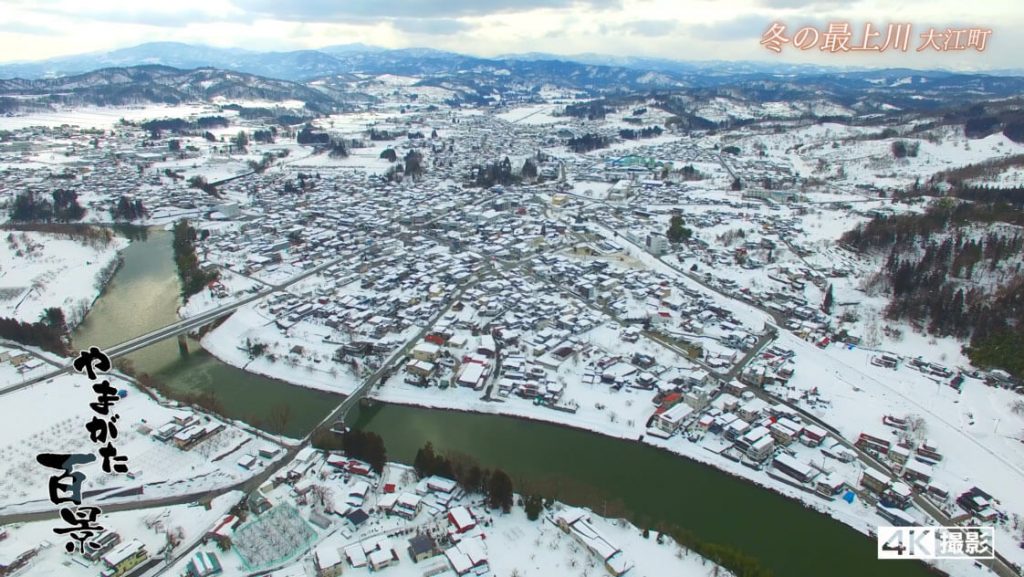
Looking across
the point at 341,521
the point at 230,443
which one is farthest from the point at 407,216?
the point at 341,521

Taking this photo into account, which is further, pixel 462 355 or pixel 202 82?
pixel 202 82

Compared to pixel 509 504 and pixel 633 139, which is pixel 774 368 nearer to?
pixel 509 504

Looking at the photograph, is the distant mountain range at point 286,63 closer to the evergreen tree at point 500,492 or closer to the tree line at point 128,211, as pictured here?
the tree line at point 128,211

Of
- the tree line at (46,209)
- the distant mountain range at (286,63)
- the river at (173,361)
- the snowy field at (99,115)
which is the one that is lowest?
the river at (173,361)

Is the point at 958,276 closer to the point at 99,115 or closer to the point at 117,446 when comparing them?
the point at 117,446

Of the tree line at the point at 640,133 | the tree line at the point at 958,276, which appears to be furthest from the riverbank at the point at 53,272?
the tree line at the point at 640,133

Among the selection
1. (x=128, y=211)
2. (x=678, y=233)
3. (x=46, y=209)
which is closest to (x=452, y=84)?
(x=128, y=211)
